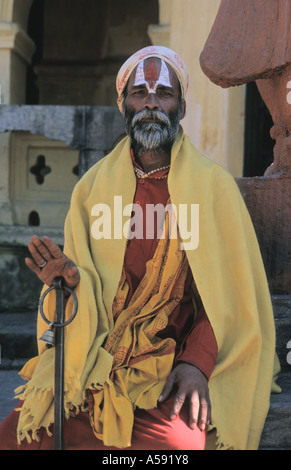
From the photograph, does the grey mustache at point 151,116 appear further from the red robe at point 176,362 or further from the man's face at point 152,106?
the red robe at point 176,362

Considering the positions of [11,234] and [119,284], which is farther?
[11,234]

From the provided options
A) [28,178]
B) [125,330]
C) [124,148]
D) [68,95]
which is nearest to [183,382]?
[125,330]

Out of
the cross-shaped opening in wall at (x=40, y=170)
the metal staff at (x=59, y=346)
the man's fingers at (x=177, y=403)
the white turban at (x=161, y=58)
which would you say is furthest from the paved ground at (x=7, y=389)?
the cross-shaped opening in wall at (x=40, y=170)

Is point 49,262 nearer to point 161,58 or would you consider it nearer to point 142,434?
point 142,434

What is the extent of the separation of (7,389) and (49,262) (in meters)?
2.38

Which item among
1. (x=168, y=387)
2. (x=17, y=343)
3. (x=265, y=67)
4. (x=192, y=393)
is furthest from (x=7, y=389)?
(x=265, y=67)

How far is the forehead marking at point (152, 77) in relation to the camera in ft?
9.64

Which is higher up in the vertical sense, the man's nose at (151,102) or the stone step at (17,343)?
the man's nose at (151,102)

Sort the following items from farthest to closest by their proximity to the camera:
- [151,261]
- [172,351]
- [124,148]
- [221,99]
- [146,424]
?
[221,99] < [124,148] < [151,261] < [172,351] < [146,424]

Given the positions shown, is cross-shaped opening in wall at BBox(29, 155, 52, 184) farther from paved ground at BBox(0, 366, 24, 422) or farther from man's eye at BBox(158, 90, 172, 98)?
man's eye at BBox(158, 90, 172, 98)

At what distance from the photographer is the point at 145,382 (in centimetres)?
255

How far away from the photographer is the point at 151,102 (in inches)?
116

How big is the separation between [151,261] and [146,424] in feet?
2.25
